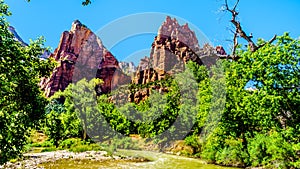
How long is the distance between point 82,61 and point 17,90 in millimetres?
114816

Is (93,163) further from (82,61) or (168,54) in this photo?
(82,61)

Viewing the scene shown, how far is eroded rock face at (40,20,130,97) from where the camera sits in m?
115

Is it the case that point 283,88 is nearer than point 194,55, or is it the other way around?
point 283,88

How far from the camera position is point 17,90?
8.83m

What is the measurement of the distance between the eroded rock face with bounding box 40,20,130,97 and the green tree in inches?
4106

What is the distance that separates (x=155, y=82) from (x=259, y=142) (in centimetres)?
6539

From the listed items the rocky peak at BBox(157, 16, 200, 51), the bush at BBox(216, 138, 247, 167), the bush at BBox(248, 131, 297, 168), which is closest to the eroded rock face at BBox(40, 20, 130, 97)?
the rocky peak at BBox(157, 16, 200, 51)

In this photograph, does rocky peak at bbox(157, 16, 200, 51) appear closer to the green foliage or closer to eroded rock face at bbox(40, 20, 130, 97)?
eroded rock face at bbox(40, 20, 130, 97)

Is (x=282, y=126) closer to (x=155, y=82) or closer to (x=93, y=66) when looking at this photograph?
(x=155, y=82)

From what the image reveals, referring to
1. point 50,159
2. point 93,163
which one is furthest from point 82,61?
point 93,163

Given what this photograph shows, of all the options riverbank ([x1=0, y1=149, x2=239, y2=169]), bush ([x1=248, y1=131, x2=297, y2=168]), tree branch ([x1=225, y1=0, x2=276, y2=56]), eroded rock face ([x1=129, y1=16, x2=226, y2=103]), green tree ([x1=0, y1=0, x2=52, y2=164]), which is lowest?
riverbank ([x1=0, y1=149, x2=239, y2=169])

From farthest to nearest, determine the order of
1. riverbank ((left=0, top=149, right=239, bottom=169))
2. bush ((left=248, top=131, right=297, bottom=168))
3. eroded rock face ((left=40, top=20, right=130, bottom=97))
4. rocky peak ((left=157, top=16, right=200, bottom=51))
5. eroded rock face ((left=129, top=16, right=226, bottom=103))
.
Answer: eroded rock face ((left=40, top=20, right=130, bottom=97)), rocky peak ((left=157, top=16, right=200, bottom=51)), eroded rock face ((left=129, top=16, right=226, bottom=103)), riverbank ((left=0, top=149, right=239, bottom=169)), bush ((left=248, top=131, right=297, bottom=168))

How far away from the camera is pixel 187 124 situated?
137 ft

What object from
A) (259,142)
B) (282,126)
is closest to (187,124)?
(259,142)
